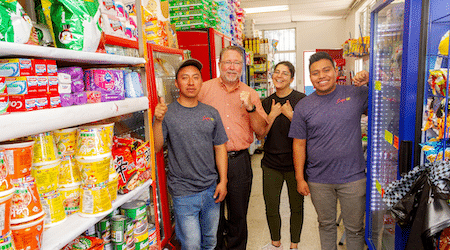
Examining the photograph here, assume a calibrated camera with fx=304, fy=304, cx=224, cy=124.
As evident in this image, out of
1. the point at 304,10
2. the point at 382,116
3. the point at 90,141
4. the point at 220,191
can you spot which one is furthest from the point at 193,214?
the point at 304,10

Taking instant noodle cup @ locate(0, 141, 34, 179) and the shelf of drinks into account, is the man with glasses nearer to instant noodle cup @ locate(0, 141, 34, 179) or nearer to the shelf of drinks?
the shelf of drinks

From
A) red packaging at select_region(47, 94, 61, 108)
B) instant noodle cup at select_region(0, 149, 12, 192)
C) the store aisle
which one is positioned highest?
red packaging at select_region(47, 94, 61, 108)

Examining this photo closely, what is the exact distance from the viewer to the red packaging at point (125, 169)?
60.3 inches

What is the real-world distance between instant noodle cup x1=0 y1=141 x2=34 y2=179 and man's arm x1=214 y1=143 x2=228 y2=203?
1488mm

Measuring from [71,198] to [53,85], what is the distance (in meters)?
0.48

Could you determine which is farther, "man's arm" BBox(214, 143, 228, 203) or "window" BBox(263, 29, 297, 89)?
"window" BBox(263, 29, 297, 89)

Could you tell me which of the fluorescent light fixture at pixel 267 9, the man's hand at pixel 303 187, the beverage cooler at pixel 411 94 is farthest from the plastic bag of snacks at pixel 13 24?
the fluorescent light fixture at pixel 267 9

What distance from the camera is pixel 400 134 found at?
1.75 meters

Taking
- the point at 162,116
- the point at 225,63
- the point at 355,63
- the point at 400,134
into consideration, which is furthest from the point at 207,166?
the point at 355,63

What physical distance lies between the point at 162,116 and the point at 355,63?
8.82 metres

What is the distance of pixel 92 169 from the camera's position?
1.25 meters

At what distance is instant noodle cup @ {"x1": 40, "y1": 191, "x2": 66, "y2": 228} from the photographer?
1134 millimetres

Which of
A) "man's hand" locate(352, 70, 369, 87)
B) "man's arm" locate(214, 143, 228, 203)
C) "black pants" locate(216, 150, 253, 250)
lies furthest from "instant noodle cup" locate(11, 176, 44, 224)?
"man's hand" locate(352, 70, 369, 87)

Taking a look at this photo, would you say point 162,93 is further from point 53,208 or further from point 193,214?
point 53,208
